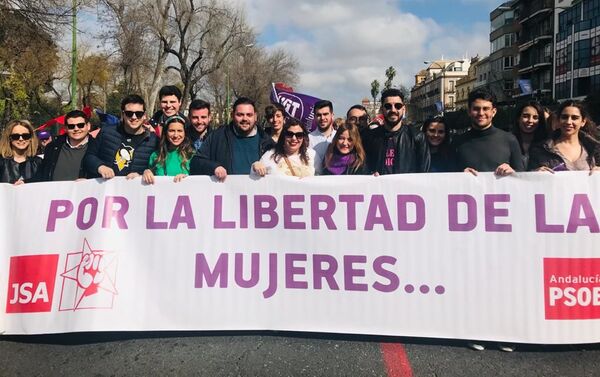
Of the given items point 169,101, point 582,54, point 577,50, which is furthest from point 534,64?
point 169,101

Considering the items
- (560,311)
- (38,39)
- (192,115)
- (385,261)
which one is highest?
(38,39)

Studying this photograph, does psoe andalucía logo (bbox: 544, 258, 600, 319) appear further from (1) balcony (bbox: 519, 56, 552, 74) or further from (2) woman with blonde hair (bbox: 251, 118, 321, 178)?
(1) balcony (bbox: 519, 56, 552, 74)

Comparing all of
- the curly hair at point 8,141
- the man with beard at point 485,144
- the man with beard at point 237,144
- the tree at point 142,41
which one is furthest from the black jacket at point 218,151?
the tree at point 142,41

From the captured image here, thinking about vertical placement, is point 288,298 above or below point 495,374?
above

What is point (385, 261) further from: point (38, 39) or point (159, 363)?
point (38, 39)

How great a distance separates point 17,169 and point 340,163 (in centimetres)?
284

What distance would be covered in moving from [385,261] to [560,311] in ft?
4.08

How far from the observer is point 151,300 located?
12.8 feet

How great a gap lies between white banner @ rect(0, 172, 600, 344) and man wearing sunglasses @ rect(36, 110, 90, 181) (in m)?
0.38

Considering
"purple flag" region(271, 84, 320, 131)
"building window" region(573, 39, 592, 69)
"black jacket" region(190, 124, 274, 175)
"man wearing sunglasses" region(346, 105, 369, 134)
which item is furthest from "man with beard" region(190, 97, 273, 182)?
"building window" region(573, 39, 592, 69)

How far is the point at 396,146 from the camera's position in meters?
4.39

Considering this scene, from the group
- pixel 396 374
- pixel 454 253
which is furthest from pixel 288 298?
pixel 454 253

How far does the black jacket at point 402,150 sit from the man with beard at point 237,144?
913mm

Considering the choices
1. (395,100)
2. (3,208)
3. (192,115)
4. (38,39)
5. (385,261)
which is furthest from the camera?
(38,39)
